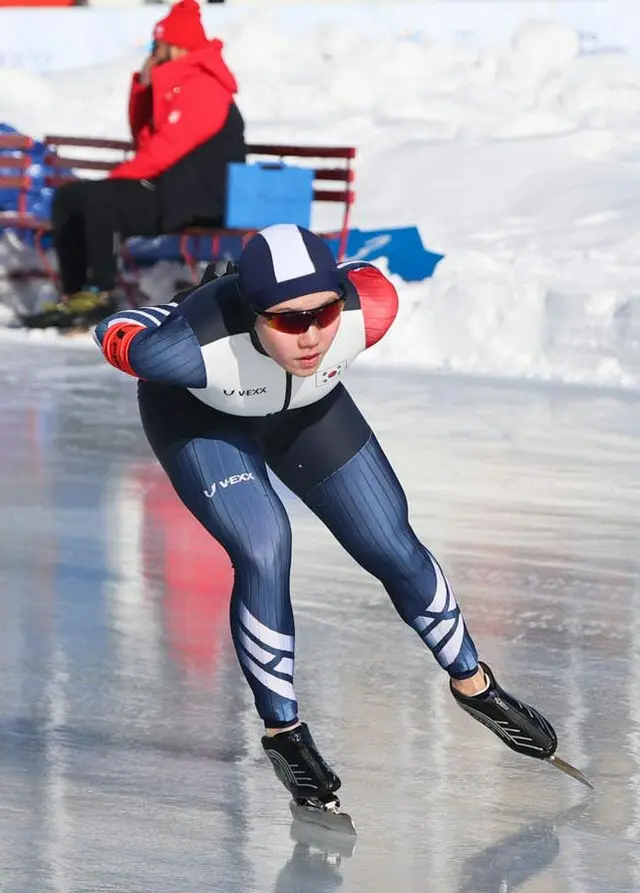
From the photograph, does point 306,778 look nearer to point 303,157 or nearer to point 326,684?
point 326,684

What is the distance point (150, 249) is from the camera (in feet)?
32.4

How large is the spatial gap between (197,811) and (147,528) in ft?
7.84

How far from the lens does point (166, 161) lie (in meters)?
8.40

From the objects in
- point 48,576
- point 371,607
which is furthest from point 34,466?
point 371,607

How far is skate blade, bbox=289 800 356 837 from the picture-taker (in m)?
3.02

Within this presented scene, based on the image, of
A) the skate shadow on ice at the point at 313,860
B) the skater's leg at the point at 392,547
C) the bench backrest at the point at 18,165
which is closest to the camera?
the skate shadow on ice at the point at 313,860

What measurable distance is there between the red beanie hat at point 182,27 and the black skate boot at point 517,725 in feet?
18.4

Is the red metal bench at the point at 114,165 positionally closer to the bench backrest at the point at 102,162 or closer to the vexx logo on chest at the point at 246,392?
the bench backrest at the point at 102,162

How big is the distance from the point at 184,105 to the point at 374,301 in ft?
17.3

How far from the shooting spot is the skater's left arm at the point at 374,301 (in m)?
3.27

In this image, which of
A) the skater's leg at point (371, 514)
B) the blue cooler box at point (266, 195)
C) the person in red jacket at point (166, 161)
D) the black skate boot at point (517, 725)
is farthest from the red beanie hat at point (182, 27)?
the black skate boot at point (517, 725)

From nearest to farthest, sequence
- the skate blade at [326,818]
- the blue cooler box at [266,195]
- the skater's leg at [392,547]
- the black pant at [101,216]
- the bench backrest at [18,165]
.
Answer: the skate blade at [326,818], the skater's leg at [392,547], the black pant at [101,216], the blue cooler box at [266,195], the bench backrest at [18,165]

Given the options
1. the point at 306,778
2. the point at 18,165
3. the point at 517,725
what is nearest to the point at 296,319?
the point at 306,778

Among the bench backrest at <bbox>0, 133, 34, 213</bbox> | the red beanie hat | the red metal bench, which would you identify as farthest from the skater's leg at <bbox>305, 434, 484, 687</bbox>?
the bench backrest at <bbox>0, 133, 34, 213</bbox>
